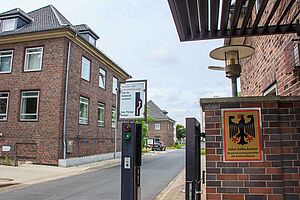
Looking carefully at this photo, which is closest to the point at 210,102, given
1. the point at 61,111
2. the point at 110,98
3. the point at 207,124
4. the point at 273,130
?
the point at 207,124

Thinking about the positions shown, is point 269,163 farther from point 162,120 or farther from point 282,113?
point 162,120

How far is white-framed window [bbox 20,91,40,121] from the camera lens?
18141 mm

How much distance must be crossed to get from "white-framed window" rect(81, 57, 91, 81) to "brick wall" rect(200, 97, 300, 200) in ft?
59.5

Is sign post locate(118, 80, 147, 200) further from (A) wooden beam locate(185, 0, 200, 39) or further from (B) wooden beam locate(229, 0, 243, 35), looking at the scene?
(B) wooden beam locate(229, 0, 243, 35)

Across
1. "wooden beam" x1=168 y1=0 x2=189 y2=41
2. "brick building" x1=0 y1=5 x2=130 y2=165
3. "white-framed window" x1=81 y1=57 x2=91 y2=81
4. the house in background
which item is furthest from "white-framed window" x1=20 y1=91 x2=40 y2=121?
the house in background

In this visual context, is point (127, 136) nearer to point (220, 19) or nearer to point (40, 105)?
point (220, 19)

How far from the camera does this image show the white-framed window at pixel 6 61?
1933cm

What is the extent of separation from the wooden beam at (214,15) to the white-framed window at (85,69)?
687 inches

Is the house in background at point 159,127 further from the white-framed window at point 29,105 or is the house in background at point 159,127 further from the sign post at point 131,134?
the sign post at point 131,134

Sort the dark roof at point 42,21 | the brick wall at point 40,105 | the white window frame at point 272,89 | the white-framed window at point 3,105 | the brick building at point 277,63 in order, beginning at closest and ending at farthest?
the brick building at point 277,63, the white window frame at point 272,89, the brick wall at point 40,105, the dark roof at point 42,21, the white-framed window at point 3,105

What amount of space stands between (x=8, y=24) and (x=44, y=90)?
6.20 meters

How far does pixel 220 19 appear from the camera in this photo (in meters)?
3.44

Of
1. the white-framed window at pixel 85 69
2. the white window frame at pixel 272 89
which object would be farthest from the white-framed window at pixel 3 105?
the white window frame at pixel 272 89

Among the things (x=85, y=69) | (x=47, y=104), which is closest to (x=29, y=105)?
(x=47, y=104)
